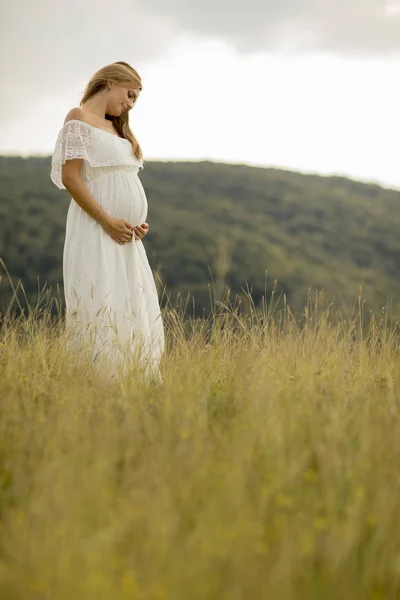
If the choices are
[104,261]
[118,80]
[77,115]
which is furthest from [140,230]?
[118,80]

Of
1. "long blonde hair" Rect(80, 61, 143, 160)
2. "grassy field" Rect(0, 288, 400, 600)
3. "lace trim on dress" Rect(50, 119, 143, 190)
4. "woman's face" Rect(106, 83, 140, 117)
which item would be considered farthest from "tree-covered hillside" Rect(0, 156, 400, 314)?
"grassy field" Rect(0, 288, 400, 600)

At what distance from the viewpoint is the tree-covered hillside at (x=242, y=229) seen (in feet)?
86.2

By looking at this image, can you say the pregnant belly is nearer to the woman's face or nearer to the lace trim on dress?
the lace trim on dress

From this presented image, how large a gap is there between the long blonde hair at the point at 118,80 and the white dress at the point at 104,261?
113 millimetres

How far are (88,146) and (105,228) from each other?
1.49ft

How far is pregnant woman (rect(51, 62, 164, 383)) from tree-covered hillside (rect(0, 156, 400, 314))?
16.9 metres

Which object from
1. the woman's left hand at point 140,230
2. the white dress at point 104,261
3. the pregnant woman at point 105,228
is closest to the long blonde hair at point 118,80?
the pregnant woman at point 105,228

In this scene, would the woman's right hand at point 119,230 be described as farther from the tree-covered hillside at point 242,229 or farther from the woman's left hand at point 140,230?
the tree-covered hillside at point 242,229

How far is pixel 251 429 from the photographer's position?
2.46 metres

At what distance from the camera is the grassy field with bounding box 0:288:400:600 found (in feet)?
5.35

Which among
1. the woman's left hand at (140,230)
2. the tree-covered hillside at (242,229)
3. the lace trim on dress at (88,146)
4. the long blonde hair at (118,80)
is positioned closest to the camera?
the lace trim on dress at (88,146)

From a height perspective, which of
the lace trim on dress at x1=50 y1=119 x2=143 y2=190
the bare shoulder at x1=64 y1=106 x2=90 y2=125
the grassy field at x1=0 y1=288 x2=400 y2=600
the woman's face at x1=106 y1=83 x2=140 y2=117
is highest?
the woman's face at x1=106 y1=83 x2=140 y2=117

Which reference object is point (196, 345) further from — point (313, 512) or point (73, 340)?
point (313, 512)

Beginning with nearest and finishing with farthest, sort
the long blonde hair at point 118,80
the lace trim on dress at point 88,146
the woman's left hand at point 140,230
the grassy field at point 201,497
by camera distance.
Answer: the grassy field at point 201,497
the lace trim on dress at point 88,146
the long blonde hair at point 118,80
the woman's left hand at point 140,230
